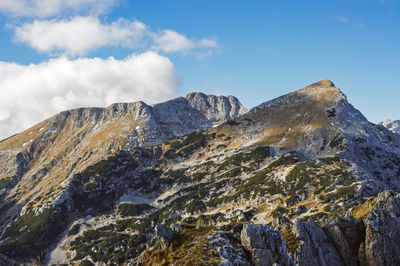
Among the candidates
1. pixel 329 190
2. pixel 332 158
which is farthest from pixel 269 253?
pixel 332 158

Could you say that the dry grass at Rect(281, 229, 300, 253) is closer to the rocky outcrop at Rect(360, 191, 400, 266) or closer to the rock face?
the rocky outcrop at Rect(360, 191, 400, 266)

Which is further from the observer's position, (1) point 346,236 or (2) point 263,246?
(1) point 346,236

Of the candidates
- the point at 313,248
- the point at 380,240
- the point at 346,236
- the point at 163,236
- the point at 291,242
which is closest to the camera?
the point at 163,236

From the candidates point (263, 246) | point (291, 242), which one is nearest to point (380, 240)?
point (291, 242)

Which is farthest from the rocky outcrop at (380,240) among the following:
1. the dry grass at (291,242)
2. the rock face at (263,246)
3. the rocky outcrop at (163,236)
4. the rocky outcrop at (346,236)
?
the rocky outcrop at (163,236)

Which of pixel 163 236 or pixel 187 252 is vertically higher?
pixel 163 236

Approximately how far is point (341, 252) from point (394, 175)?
169m

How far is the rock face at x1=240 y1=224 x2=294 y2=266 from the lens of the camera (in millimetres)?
32553

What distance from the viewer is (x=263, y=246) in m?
34.4

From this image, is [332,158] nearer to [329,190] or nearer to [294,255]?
[329,190]

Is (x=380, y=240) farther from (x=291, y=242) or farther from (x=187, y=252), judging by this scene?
(x=187, y=252)

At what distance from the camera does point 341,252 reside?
48.9m

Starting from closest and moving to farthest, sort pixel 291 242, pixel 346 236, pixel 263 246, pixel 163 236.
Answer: pixel 163 236
pixel 263 246
pixel 291 242
pixel 346 236

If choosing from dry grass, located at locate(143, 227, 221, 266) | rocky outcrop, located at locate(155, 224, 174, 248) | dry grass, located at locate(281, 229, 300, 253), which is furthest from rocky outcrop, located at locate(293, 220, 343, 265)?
A: rocky outcrop, located at locate(155, 224, 174, 248)
